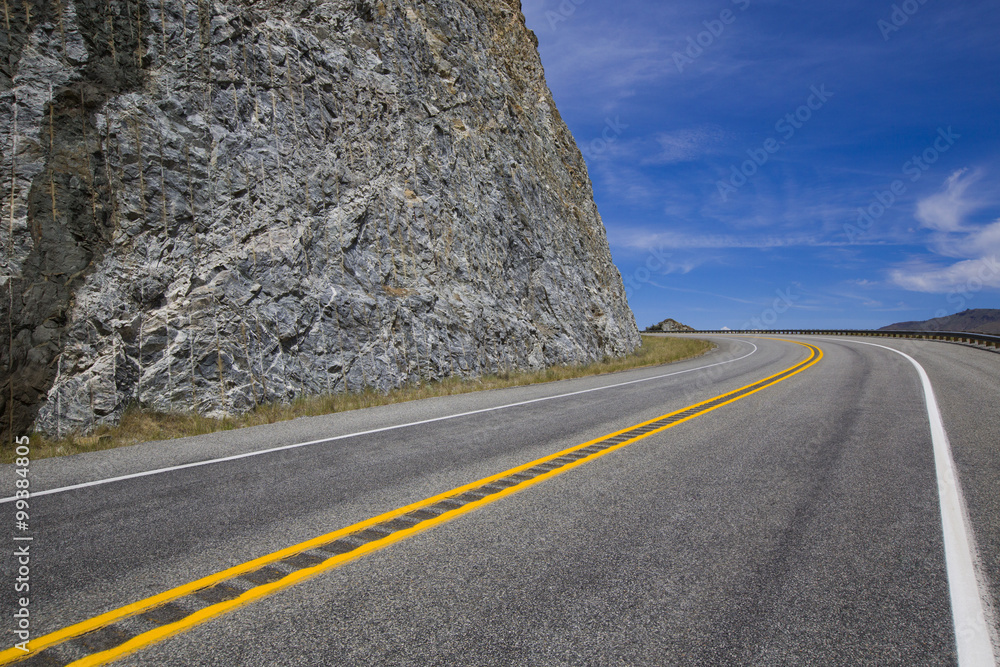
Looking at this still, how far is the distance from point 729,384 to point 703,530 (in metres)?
10.8

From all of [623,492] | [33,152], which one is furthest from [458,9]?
[623,492]

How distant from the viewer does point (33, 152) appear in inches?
377

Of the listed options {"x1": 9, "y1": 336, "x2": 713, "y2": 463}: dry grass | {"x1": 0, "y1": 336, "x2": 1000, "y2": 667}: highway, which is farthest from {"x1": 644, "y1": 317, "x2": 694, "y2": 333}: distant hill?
{"x1": 0, "y1": 336, "x2": 1000, "y2": 667}: highway

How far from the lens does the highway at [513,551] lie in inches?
101

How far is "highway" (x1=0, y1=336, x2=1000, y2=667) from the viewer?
256 cm

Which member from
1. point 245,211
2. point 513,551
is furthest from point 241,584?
point 245,211

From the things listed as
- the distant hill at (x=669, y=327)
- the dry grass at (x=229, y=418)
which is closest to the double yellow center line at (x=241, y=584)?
the dry grass at (x=229, y=418)

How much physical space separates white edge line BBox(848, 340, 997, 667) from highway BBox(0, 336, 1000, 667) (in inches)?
1.5

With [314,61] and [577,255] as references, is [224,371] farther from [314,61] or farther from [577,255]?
[577,255]

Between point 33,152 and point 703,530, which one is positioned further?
point 33,152

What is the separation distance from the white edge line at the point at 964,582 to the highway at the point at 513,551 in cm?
4

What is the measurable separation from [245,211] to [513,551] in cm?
1180

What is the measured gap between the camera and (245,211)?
12773 mm

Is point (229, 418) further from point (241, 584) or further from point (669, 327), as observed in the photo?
point (669, 327)
